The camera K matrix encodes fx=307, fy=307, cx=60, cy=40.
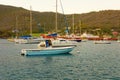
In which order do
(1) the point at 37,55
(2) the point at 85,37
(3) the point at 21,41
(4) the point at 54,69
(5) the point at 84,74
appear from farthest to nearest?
(2) the point at 85,37 < (3) the point at 21,41 < (1) the point at 37,55 < (4) the point at 54,69 < (5) the point at 84,74

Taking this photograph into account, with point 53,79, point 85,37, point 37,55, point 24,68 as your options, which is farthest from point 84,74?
point 85,37

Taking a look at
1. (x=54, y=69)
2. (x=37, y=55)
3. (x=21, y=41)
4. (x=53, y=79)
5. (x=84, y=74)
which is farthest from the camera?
(x=21, y=41)

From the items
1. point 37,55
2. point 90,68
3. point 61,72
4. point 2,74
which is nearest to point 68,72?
point 61,72

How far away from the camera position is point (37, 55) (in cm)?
5556

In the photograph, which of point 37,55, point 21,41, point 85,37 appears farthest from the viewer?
point 85,37

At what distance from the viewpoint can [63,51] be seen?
57781mm

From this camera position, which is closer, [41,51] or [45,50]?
[41,51]

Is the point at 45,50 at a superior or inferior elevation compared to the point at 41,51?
superior

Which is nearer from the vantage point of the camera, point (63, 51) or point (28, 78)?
point (28, 78)

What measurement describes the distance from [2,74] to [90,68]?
11.1 metres

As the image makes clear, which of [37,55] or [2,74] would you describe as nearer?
[2,74]

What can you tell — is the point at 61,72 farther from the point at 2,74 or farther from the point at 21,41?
the point at 21,41

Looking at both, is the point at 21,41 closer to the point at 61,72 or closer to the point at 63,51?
the point at 63,51

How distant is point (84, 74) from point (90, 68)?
4.70 m
